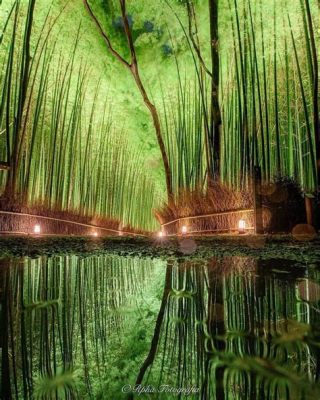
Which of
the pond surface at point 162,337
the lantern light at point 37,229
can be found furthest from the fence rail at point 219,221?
the pond surface at point 162,337

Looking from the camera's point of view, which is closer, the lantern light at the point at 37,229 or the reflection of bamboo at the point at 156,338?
the reflection of bamboo at the point at 156,338

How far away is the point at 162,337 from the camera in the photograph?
43.4 inches

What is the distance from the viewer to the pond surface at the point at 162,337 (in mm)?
772

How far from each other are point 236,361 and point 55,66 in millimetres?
9138

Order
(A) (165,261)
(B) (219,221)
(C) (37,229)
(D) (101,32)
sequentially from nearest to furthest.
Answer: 1. (A) (165,261)
2. (B) (219,221)
3. (C) (37,229)
4. (D) (101,32)

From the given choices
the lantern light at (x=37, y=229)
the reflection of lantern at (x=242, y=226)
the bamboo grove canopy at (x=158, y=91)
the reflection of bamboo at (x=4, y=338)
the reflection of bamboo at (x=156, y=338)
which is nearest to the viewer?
the reflection of bamboo at (x=4, y=338)

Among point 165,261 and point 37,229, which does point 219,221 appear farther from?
point 165,261

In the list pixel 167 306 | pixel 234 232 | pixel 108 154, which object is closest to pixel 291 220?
pixel 234 232

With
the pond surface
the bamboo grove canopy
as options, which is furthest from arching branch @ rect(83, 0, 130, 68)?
the pond surface

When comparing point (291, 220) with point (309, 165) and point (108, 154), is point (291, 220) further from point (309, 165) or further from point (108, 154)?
point (108, 154)

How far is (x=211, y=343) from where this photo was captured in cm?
101

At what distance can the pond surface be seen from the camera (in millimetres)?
772

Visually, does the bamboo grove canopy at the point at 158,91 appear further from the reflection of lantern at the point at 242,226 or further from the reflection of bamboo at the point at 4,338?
the reflection of bamboo at the point at 4,338

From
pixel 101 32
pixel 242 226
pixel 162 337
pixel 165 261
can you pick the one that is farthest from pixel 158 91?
pixel 162 337
